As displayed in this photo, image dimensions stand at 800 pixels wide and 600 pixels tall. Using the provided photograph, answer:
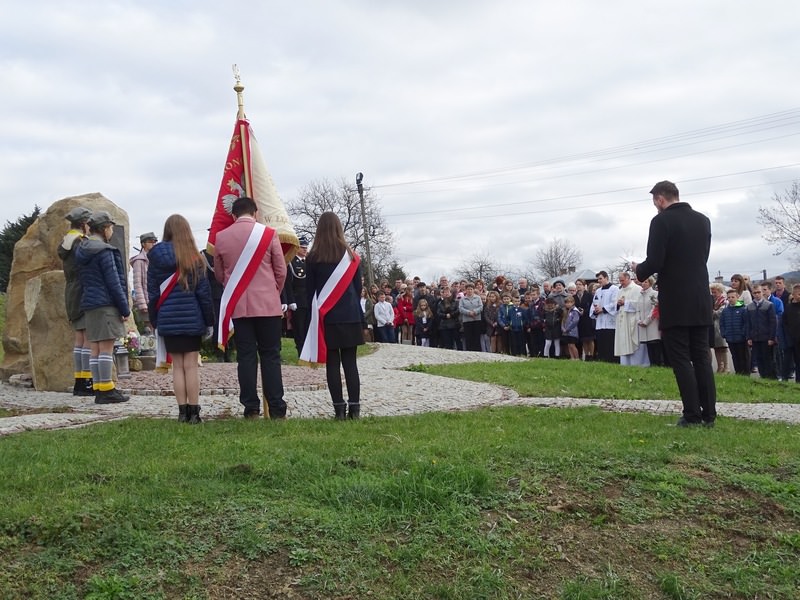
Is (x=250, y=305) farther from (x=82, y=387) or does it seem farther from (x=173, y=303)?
(x=82, y=387)

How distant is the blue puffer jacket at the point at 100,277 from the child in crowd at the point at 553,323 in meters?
11.2

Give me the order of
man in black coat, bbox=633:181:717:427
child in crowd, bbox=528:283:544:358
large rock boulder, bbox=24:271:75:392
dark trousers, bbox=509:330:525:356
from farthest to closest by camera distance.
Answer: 1. dark trousers, bbox=509:330:525:356
2. child in crowd, bbox=528:283:544:358
3. large rock boulder, bbox=24:271:75:392
4. man in black coat, bbox=633:181:717:427

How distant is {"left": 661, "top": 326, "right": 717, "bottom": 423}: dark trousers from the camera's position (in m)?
7.20

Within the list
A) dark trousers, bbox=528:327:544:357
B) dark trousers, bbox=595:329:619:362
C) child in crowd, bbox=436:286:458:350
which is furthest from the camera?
child in crowd, bbox=436:286:458:350

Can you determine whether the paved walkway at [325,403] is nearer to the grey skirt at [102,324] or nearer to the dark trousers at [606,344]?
the grey skirt at [102,324]

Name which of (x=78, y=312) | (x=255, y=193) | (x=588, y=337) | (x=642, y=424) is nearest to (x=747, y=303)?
(x=588, y=337)

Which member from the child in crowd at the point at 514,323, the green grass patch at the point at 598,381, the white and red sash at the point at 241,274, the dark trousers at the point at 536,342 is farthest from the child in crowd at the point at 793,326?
the white and red sash at the point at 241,274

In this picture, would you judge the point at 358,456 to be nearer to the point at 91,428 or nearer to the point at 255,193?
the point at 91,428

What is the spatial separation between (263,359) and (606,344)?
36.8 ft

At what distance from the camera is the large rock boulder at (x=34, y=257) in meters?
12.5

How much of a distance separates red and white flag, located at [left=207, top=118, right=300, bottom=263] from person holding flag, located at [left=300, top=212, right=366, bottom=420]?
1246 millimetres

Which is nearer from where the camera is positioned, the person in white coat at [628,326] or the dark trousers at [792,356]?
the dark trousers at [792,356]

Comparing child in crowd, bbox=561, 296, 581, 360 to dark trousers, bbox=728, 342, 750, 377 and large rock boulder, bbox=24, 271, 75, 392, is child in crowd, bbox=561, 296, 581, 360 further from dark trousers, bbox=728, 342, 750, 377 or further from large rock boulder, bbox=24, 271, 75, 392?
large rock boulder, bbox=24, 271, 75, 392

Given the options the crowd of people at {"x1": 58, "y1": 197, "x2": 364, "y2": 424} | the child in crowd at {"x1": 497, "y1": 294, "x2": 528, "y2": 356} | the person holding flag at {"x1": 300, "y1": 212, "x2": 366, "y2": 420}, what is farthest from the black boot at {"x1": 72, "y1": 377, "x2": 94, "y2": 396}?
the child in crowd at {"x1": 497, "y1": 294, "x2": 528, "y2": 356}
